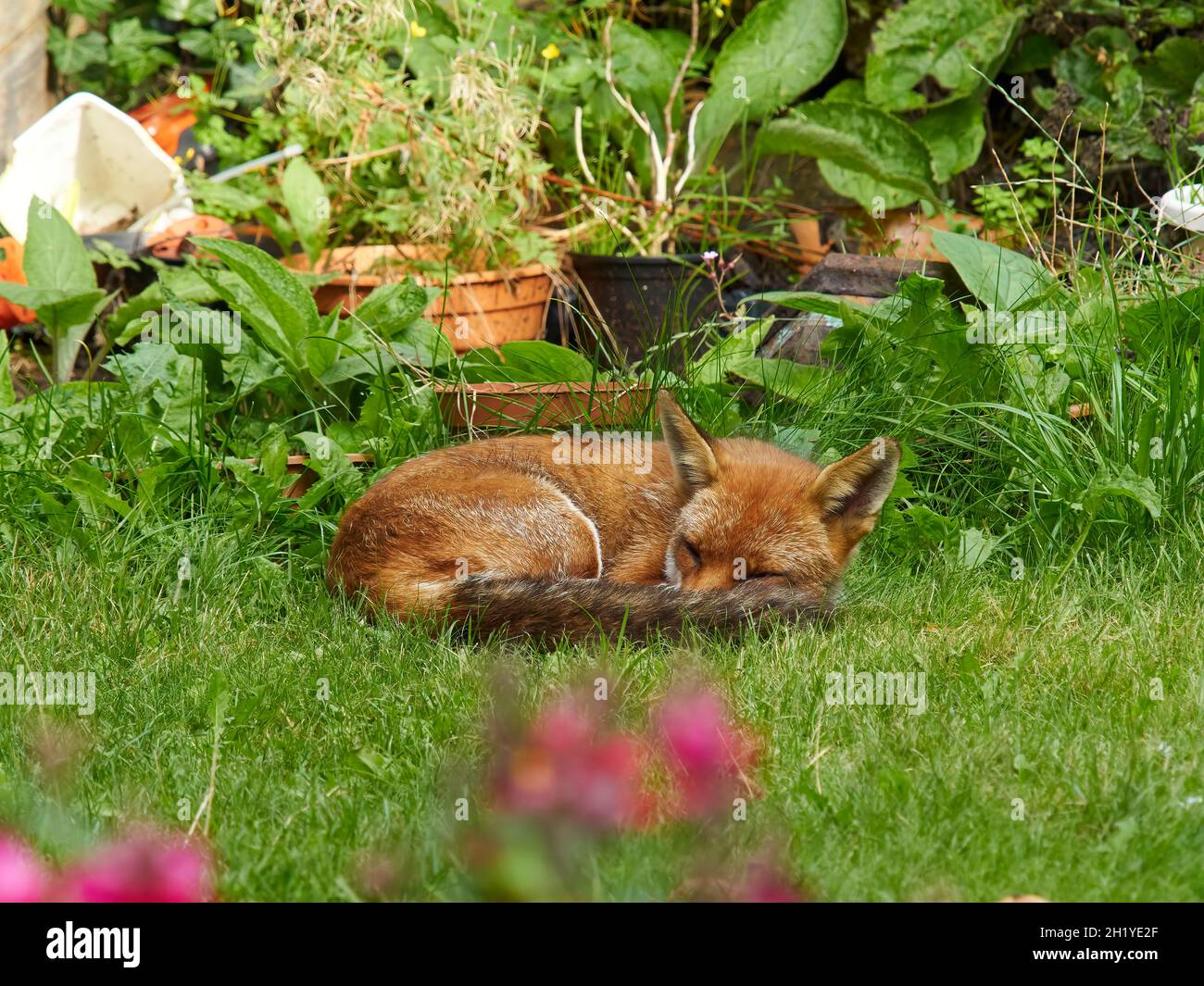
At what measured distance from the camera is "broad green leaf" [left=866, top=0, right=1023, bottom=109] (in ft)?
25.9

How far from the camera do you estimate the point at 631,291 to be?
7.30 metres

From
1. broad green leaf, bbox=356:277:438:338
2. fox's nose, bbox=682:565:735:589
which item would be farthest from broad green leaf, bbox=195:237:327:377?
fox's nose, bbox=682:565:735:589

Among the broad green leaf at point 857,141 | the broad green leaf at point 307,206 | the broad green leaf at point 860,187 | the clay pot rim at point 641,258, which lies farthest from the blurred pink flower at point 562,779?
the broad green leaf at point 860,187

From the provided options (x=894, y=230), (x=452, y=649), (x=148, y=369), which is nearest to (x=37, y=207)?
(x=148, y=369)

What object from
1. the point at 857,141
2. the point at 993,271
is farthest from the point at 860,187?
the point at 993,271

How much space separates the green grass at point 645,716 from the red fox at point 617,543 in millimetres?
138

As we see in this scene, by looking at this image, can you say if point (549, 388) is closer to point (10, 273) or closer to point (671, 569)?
point (671, 569)

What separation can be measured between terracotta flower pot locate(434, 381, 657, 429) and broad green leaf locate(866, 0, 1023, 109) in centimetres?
382

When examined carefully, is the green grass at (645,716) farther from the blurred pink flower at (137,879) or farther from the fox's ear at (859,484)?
the blurred pink flower at (137,879)

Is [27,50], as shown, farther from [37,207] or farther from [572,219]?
[572,219]

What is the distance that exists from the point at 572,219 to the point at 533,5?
2.15m

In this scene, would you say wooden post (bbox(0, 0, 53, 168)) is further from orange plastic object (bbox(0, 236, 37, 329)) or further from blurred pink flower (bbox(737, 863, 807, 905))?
blurred pink flower (bbox(737, 863, 807, 905))

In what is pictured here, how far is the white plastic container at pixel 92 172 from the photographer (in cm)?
795
